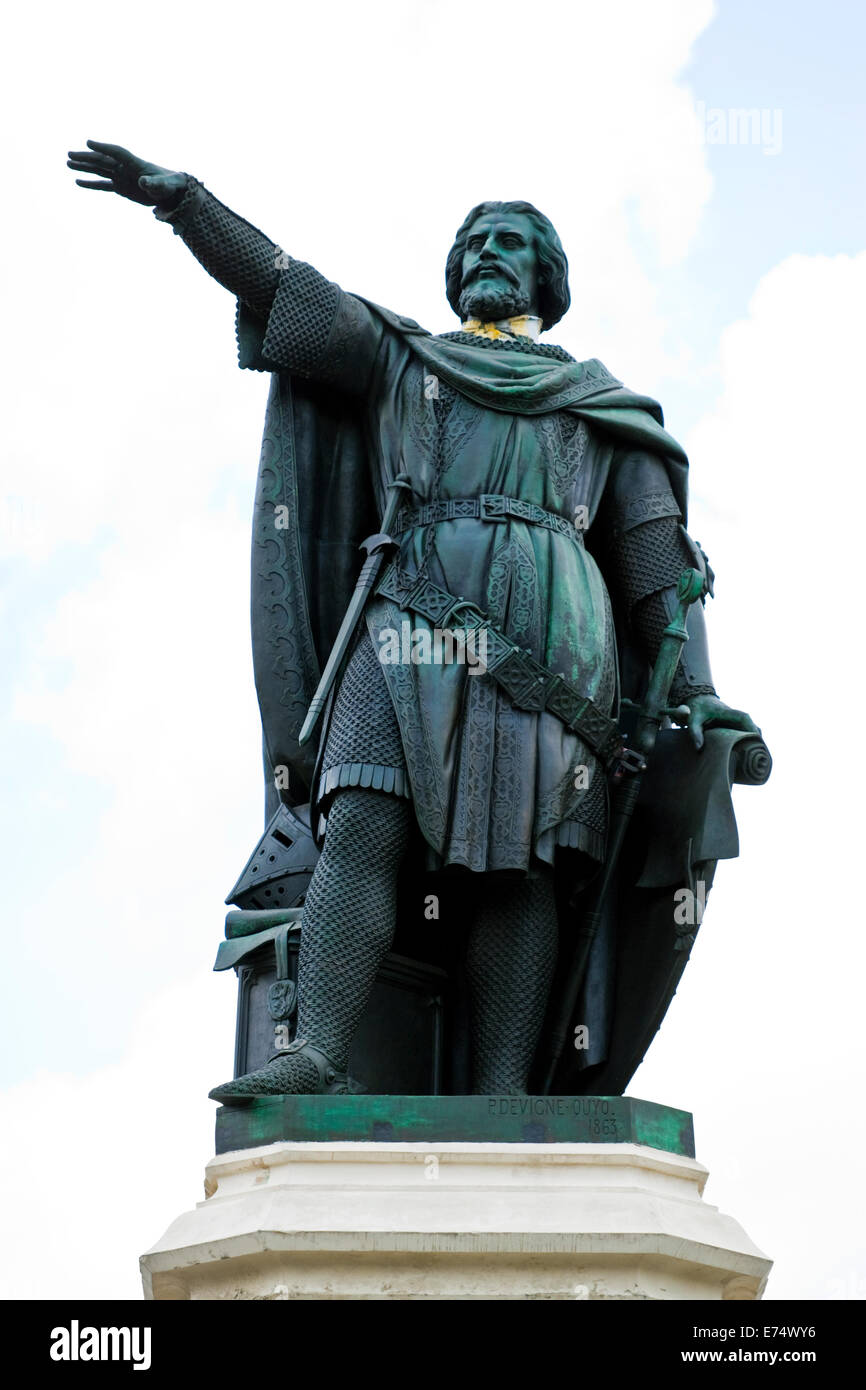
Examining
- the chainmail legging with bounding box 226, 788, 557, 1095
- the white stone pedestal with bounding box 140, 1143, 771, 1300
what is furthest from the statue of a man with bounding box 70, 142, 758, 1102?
the white stone pedestal with bounding box 140, 1143, 771, 1300

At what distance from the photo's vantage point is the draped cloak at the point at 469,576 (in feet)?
33.2

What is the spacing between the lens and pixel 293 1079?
9.22 meters

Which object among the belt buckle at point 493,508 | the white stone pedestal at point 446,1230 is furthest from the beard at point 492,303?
the white stone pedestal at point 446,1230

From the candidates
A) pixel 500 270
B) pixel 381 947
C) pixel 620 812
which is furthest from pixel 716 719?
pixel 500 270

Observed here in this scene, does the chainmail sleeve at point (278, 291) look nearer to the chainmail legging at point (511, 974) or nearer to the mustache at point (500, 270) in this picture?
the mustache at point (500, 270)

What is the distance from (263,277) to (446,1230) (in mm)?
4475

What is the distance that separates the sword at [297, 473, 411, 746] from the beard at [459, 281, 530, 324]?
1.29m
